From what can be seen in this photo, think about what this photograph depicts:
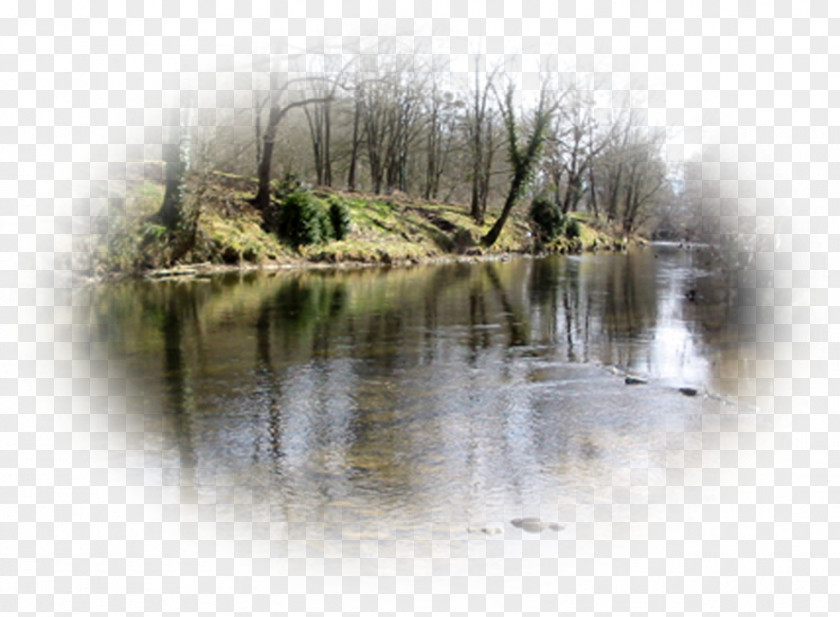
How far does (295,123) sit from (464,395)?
3678 cm

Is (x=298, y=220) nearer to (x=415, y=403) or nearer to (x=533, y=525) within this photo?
(x=415, y=403)

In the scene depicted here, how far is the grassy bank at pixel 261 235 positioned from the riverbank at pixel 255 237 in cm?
4

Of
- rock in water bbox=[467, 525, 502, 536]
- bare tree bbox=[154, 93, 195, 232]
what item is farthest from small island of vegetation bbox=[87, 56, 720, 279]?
rock in water bbox=[467, 525, 502, 536]

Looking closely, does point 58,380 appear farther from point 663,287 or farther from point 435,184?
point 435,184

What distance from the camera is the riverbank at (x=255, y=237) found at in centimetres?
2291

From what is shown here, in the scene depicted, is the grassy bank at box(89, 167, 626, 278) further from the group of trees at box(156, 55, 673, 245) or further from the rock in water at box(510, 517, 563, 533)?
the rock in water at box(510, 517, 563, 533)

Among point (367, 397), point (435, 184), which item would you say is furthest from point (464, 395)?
point (435, 184)

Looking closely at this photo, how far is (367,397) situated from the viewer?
9.60 m

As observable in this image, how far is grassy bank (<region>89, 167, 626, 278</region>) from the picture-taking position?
23.0m

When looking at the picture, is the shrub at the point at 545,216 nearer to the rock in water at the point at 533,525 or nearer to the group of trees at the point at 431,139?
the group of trees at the point at 431,139

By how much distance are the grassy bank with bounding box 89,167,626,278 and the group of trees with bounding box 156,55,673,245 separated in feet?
3.33

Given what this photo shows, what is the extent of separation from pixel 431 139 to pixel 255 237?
2674 cm

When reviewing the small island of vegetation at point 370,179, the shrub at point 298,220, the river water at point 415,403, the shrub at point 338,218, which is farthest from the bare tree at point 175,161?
the shrub at point 338,218

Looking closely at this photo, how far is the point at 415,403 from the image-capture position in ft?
30.7
